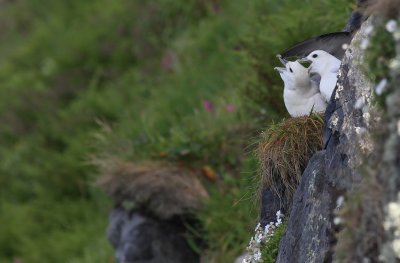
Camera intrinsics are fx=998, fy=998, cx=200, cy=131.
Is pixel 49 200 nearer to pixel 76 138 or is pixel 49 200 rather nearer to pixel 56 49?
pixel 76 138

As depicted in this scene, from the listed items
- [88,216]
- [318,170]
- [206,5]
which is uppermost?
[206,5]

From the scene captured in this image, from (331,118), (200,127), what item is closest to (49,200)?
(200,127)

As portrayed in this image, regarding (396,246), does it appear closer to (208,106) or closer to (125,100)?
(208,106)

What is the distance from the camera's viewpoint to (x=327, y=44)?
549cm

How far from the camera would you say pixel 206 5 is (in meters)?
11.6

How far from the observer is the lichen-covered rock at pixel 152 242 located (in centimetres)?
788

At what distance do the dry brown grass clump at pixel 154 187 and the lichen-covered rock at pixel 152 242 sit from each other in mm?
114

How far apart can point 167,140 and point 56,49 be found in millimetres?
5382

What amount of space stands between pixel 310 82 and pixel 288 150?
59 centimetres

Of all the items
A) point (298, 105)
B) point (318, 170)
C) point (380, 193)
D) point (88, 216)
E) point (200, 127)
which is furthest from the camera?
point (88, 216)

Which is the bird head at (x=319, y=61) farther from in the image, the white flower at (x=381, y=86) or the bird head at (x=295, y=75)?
the white flower at (x=381, y=86)

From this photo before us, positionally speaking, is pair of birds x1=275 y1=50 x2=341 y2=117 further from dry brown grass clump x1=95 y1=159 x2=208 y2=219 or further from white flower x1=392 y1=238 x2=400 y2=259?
dry brown grass clump x1=95 y1=159 x2=208 y2=219

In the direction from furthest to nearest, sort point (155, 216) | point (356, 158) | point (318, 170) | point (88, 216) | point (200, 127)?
1. point (88, 216)
2. point (200, 127)
3. point (155, 216)
4. point (318, 170)
5. point (356, 158)

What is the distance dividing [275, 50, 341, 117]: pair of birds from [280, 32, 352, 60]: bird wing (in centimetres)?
16
